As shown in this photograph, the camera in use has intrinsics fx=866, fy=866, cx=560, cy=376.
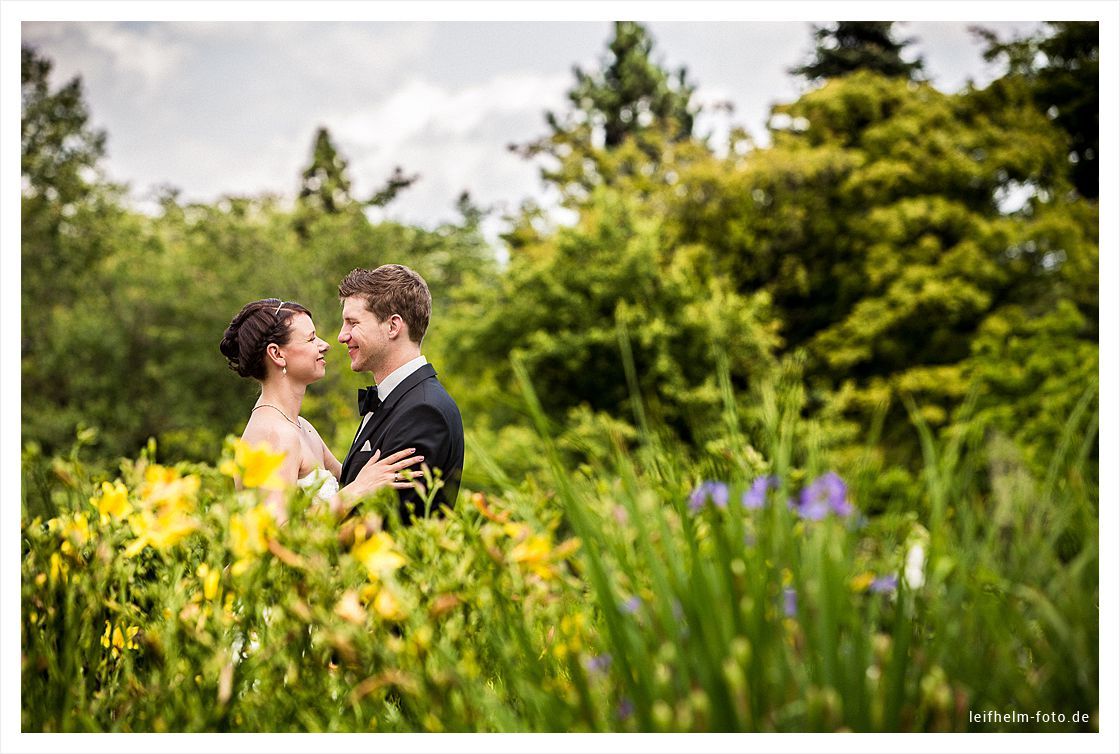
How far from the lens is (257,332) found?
2359mm

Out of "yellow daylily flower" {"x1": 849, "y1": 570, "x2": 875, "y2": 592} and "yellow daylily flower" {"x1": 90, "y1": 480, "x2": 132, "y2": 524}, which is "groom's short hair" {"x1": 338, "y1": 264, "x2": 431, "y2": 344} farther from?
"yellow daylily flower" {"x1": 849, "y1": 570, "x2": 875, "y2": 592}

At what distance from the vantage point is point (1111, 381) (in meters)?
2.39

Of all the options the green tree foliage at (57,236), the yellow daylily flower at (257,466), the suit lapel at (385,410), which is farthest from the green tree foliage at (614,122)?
the yellow daylily flower at (257,466)

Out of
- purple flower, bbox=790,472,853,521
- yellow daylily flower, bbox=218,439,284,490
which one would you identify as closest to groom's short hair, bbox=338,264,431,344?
yellow daylily flower, bbox=218,439,284,490

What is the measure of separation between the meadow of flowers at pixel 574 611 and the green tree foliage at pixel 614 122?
14233 mm

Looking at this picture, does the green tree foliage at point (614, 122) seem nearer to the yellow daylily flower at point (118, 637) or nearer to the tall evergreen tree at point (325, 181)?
the tall evergreen tree at point (325, 181)

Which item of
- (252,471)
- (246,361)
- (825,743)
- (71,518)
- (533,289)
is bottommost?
(825,743)

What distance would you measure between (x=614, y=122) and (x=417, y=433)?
15.6 meters

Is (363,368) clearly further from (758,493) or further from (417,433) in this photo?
(758,493)

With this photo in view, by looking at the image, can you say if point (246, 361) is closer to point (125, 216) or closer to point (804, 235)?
point (804, 235)

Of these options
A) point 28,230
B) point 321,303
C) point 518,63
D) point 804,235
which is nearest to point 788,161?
point 804,235

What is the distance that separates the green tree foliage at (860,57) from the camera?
51.3 ft

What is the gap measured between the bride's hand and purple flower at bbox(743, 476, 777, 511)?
32.3 inches

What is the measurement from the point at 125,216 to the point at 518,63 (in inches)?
554
